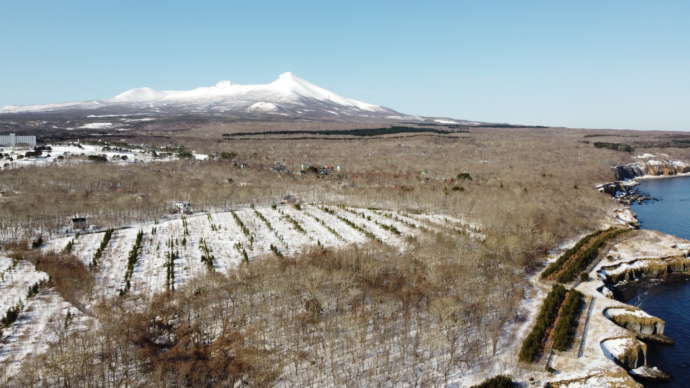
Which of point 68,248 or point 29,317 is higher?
point 68,248

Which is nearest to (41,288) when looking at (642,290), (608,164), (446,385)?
(446,385)

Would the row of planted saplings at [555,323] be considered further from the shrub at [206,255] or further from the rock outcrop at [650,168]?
the rock outcrop at [650,168]

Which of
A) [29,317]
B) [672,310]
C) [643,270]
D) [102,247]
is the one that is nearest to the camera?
[29,317]

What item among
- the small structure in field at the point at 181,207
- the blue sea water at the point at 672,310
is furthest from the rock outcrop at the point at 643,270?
the small structure in field at the point at 181,207

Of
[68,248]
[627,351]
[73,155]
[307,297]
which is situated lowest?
[627,351]

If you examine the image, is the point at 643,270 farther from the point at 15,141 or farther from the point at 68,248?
the point at 15,141


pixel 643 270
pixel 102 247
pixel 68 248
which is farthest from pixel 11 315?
pixel 643 270

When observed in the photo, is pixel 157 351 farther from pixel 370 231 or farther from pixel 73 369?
pixel 370 231

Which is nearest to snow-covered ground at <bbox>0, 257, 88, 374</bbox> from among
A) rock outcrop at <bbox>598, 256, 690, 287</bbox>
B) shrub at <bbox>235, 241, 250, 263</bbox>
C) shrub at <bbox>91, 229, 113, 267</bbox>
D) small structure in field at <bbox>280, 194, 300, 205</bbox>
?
shrub at <bbox>91, 229, 113, 267</bbox>

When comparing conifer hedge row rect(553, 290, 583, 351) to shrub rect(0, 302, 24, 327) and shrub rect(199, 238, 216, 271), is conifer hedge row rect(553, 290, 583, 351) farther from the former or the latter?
shrub rect(0, 302, 24, 327)
